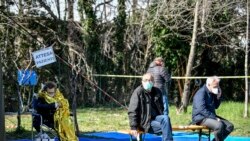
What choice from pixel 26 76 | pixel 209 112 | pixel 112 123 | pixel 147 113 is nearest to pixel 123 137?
pixel 112 123

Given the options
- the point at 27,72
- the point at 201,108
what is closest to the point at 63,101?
the point at 201,108

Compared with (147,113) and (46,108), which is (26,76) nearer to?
(46,108)

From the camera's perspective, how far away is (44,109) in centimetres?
838

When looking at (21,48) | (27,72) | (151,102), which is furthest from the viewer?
(21,48)

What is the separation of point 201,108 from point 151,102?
34.8 inches

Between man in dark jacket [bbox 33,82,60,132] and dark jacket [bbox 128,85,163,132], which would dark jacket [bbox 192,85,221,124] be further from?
man in dark jacket [bbox 33,82,60,132]

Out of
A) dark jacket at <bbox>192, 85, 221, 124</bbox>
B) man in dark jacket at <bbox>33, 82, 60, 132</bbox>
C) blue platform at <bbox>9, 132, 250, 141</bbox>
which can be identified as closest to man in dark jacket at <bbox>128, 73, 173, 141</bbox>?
dark jacket at <bbox>192, 85, 221, 124</bbox>

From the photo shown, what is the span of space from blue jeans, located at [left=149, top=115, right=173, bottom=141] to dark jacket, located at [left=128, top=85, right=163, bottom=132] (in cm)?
10

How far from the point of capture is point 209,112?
28.7 feet

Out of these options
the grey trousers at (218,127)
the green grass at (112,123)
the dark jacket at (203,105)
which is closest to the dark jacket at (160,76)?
the green grass at (112,123)

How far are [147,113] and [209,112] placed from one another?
1.12 metres

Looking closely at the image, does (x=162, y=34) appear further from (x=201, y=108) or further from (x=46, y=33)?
(x=201, y=108)

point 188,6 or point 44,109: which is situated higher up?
point 188,6

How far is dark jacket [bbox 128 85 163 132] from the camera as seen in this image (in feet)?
26.5
